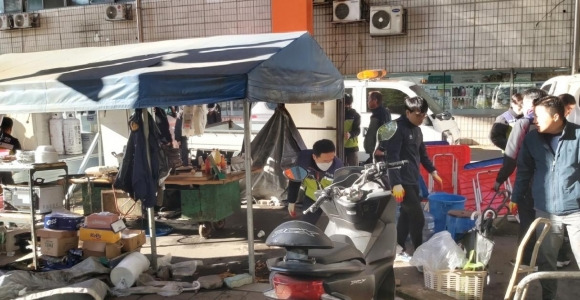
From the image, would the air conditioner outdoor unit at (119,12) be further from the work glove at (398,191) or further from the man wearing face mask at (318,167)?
the work glove at (398,191)

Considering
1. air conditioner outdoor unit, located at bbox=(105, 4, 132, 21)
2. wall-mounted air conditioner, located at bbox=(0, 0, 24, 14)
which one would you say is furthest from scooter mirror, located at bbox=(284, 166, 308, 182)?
wall-mounted air conditioner, located at bbox=(0, 0, 24, 14)

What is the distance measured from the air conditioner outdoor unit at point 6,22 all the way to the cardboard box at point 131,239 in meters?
10.6

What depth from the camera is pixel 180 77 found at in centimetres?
477

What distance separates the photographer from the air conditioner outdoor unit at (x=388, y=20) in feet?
33.5

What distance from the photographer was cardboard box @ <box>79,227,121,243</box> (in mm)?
5625

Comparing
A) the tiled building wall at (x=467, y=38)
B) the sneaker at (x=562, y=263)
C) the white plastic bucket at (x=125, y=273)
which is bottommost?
the sneaker at (x=562, y=263)

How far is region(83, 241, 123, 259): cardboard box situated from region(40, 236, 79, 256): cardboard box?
0.24 m

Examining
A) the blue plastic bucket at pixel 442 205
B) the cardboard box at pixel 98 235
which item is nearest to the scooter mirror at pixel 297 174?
the blue plastic bucket at pixel 442 205

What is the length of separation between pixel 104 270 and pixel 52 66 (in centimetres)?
288

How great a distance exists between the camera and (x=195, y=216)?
6.89m

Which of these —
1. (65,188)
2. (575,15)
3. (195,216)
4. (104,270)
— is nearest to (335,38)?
(575,15)

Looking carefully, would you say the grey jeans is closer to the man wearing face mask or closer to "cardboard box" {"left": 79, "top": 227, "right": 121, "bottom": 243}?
the man wearing face mask

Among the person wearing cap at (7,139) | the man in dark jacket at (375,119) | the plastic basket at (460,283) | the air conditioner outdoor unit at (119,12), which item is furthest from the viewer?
the air conditioner outdoor unit at (119,12)

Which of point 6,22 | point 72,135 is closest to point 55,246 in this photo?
point 72,135
